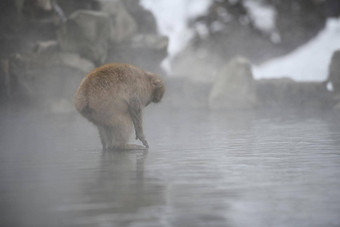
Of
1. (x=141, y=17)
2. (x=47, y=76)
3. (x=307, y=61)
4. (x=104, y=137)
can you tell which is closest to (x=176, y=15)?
(x=307, y=61)

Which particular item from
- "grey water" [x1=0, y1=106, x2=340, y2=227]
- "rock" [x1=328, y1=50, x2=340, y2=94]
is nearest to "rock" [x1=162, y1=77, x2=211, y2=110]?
"rock" [x1=328, y1=50, x2=340, y2=94]

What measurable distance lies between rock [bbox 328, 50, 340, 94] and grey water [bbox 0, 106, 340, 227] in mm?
9064

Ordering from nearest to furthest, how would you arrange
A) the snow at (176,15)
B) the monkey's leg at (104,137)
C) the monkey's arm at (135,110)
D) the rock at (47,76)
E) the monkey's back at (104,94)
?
1. the monkey's back at (104,94)
2. the monkey's arm at (135,110)
3. the monkey's leg at (104,137)
4. the rock at (47,76)
5. the snow at (176,15)

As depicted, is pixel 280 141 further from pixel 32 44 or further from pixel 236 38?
pixel 236 38

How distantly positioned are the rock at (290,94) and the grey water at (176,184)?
10.0 metres

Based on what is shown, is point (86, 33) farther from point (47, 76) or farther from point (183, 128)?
point (183, 128)

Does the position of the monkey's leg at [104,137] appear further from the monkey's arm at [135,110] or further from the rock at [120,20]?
the rock at [120,20]

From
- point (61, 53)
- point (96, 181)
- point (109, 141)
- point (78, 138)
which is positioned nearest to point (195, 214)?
point (96, 181)

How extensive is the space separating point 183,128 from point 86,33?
7.98m

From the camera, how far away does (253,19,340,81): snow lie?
24188mm

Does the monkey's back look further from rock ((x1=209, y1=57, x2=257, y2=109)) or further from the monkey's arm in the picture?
rock ((x1=209, y1=57, x2=257, y2=109))

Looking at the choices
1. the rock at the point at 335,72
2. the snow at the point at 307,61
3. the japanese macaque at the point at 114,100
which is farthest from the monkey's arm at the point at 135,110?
the snow at the point at 307,61

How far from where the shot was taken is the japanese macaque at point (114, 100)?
5.21m

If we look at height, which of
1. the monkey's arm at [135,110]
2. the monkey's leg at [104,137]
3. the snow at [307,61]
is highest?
the snow at [307,61]
